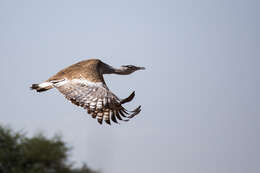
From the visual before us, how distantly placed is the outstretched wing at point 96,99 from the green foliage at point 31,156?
924 inches

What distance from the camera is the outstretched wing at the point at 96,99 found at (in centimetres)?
845

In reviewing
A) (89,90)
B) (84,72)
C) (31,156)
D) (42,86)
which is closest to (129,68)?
(84,72)

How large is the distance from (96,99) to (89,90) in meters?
0.37

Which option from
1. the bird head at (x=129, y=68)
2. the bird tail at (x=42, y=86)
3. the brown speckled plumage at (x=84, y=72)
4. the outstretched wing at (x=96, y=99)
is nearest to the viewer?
the outstretched wing at (x=96, y=99)

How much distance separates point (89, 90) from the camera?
8.77 meters

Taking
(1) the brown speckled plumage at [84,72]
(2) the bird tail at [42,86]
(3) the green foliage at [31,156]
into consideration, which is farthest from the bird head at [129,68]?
(3) the green foliage at [31,156]

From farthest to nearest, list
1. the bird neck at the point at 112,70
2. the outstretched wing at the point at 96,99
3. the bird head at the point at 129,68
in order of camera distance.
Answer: the bird head at the point at 129,68, the bird neck at the point at 112,70, the outstretched wing at the point at 96,99

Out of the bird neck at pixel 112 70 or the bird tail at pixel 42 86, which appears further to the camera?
the bird neck at pixel 112 70

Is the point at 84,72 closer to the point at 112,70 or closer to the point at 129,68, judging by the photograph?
the point at 112,70

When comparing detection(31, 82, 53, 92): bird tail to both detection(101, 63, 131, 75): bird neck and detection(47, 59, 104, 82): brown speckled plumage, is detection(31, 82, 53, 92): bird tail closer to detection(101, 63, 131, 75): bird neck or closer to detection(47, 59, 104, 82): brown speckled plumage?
detection(47, 59, 104, 82): brown speckled plumage

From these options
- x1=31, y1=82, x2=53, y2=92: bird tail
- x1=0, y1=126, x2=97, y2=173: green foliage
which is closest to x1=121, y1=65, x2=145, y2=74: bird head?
x1=31, y1=82, x2=53, y2=92: bird tail

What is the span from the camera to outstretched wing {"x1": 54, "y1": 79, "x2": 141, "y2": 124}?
333 inches

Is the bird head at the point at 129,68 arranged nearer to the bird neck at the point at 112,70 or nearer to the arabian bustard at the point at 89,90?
the bird neck at the point at 112,70

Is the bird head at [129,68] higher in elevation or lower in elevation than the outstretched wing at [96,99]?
higher
